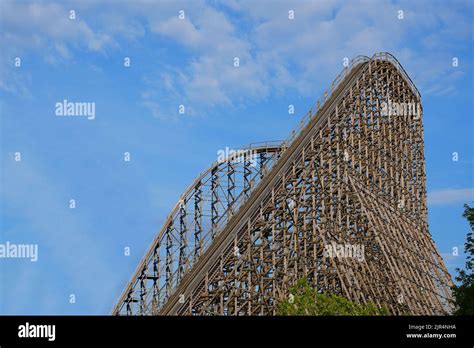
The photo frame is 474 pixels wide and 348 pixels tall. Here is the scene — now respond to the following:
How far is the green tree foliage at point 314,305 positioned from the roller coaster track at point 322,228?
1939 millimetres

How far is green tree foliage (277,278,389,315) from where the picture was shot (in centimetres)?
2180

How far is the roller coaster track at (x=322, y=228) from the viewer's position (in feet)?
84.3

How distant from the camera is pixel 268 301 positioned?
25.9 meters

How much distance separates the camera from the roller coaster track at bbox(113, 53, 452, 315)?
84.3 feet

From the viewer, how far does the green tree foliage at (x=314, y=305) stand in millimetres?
21797

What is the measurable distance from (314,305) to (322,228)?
5.55 meters

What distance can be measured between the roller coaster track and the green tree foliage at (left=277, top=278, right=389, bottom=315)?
6.36ft

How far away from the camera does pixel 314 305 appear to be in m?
22.2
